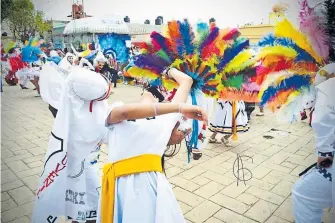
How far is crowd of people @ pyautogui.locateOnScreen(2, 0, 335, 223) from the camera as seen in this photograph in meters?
1.66

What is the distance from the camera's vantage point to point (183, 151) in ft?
17.0

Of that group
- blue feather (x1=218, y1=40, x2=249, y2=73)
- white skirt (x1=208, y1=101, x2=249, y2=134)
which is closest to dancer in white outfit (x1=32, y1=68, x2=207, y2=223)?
blue feather (x1=218, y1=40, x2=249, y2=73)

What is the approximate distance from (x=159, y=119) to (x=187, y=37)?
35.1 inches

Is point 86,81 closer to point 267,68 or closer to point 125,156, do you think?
point 125,156

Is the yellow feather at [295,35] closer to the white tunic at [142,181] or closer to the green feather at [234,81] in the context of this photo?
the green feather at [234,81]

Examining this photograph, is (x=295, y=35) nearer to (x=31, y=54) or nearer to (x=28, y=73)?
(x=31, y=54)

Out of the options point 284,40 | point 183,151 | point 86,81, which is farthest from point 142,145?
point 183,151

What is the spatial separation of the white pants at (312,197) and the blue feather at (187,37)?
1.54 m

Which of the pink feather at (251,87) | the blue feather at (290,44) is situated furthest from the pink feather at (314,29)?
the pink feather at (251,87)

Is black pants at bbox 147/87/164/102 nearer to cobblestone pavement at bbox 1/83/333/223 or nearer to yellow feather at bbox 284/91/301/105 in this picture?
yellow feather at bbox 284/91/301/105

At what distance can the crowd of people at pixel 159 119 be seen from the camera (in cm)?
166

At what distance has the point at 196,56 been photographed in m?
2.20

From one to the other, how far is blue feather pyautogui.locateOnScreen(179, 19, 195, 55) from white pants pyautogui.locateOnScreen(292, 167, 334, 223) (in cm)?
154

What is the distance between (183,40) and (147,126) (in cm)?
94
